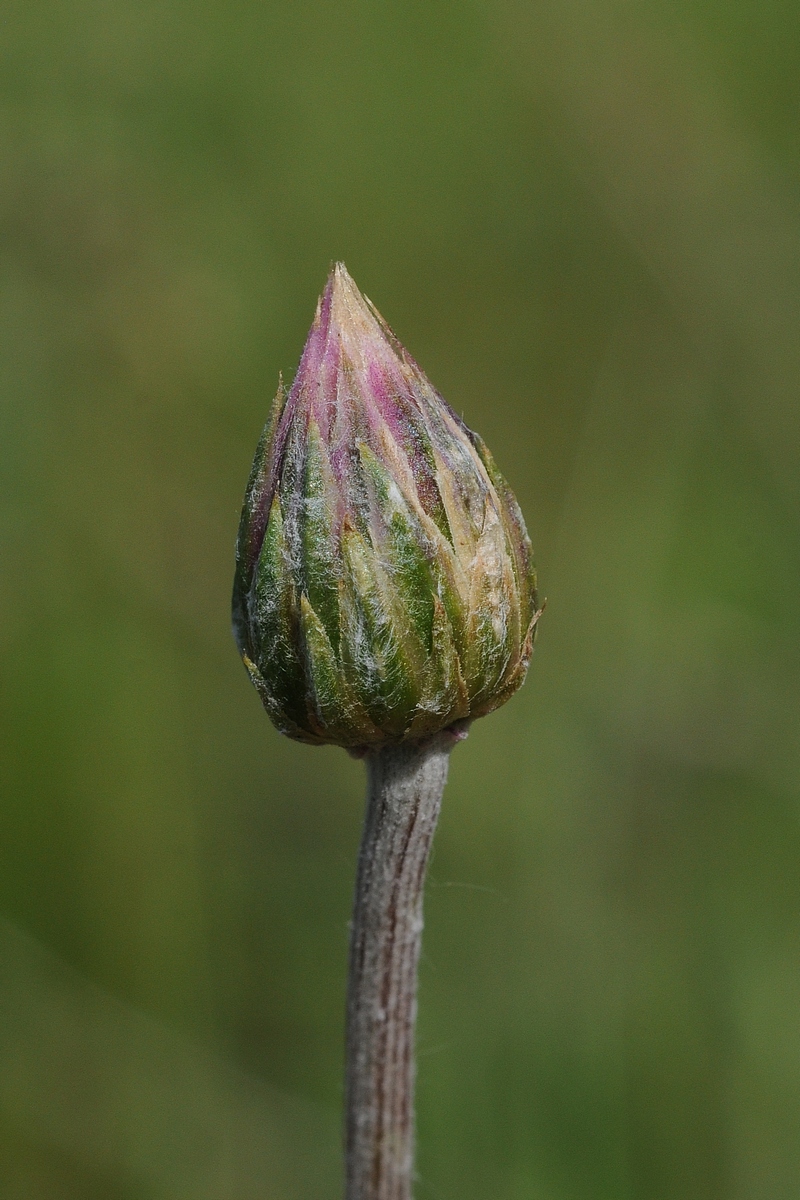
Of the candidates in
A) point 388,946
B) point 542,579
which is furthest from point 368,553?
point 542,579

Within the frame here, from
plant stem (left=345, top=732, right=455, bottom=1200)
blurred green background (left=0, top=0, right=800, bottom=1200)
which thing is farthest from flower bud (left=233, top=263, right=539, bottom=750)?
blurred green background (left=0, top=0, right=800, bottom=1200)

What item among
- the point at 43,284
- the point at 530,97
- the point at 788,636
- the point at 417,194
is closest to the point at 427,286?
the point at 417,194

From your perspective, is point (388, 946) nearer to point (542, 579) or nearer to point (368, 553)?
point (368, 553)

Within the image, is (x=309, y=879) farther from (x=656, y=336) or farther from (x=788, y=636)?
(x=656, y=336)

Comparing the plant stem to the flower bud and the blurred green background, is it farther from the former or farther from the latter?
the blurred green background

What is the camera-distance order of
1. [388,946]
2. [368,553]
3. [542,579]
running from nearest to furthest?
1. [368,553]
2. [388,946]
3. [542,579]

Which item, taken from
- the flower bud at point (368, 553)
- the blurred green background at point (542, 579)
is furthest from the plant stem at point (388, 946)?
the blurred green background at point (542, 579)

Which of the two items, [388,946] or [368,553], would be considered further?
[388,946]
